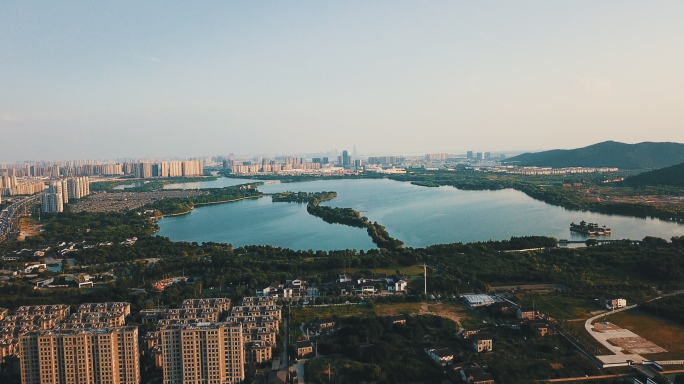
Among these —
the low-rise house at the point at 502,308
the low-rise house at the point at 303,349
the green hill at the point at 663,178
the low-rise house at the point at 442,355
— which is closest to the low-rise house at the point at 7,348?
the low-rise house at the point at 303,349

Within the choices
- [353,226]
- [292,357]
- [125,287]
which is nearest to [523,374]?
[292,357]

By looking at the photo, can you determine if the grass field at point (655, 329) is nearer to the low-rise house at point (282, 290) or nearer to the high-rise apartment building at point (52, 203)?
the low-rise house at point (282, 290)

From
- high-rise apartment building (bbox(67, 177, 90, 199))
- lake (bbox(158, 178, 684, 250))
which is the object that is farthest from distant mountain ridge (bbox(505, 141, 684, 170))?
high-rise apartment building (bbox(67, 177, 90, 199))

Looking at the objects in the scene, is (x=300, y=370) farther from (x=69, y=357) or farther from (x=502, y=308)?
(x=502, y=308)

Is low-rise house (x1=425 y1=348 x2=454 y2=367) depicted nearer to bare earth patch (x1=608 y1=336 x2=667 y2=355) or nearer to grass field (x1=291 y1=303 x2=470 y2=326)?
grass field (x1=291 y1=303 x2=470 y2=326)

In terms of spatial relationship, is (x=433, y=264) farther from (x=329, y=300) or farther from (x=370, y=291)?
(x=329, y=300)
